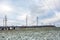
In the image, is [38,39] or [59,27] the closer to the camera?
[38,39]

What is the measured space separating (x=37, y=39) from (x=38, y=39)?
0.22 metres

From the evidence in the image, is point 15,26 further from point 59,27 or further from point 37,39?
point 37,39

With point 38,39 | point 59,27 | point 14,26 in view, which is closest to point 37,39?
point 38,39

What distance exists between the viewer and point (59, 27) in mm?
64312

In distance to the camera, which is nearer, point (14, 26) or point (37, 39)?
point (37, 39)

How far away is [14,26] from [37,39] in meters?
43.4

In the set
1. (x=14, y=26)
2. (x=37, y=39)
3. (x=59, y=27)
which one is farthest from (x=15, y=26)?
(x=37, y=39)

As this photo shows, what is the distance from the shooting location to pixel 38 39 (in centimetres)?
3653

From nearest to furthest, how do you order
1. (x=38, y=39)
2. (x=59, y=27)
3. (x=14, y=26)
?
(x=38, y=39)
(x=59, y=27)
(x=14, y=26)

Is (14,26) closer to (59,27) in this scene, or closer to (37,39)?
(59,27)

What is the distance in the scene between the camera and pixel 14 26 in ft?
261

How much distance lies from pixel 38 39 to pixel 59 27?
93.8 feet

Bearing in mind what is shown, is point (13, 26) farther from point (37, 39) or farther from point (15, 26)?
point (37, 39)

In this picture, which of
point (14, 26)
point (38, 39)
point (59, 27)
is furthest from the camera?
point (14, 26)
